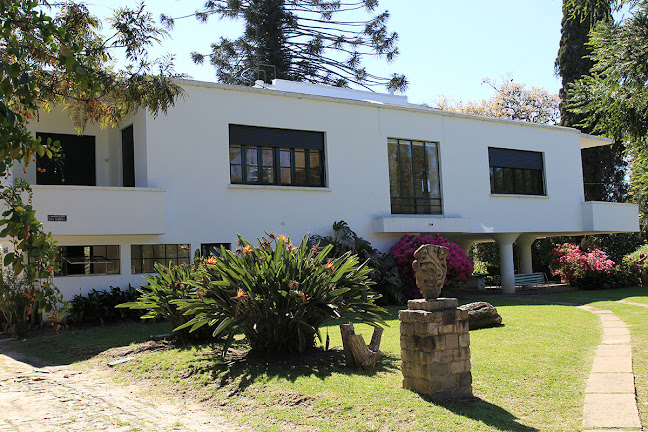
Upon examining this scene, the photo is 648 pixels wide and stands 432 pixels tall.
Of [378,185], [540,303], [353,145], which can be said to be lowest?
[540,303]

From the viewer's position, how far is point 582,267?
77.8ft

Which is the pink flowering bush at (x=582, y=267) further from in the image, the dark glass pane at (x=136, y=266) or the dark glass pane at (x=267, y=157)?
the dark glass pane at (x=136, y=266)

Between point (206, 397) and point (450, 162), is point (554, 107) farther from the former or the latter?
point (206, 397)

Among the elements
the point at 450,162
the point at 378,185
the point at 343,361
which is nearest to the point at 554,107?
the point at 450,162

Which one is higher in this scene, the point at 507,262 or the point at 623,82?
the point at 623,82

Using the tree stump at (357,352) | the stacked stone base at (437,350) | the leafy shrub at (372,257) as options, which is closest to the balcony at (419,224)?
the leafy shrub at (372,257)

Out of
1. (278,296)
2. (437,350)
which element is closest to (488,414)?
(437,350)

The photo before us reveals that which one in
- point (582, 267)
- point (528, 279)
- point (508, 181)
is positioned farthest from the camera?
point (528, 279)

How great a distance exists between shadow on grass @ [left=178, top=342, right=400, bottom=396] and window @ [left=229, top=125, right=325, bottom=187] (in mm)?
8639

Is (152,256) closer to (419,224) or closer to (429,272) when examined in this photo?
(419,224)

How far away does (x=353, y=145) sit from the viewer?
18.9 meters

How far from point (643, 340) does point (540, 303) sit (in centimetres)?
758

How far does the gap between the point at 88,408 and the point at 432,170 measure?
15.6 meters

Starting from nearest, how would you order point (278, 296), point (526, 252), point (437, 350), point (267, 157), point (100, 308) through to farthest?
point (437, 350) → point (278, 296) → point (100, 308) → point (267, 157) → point (526, 252)
